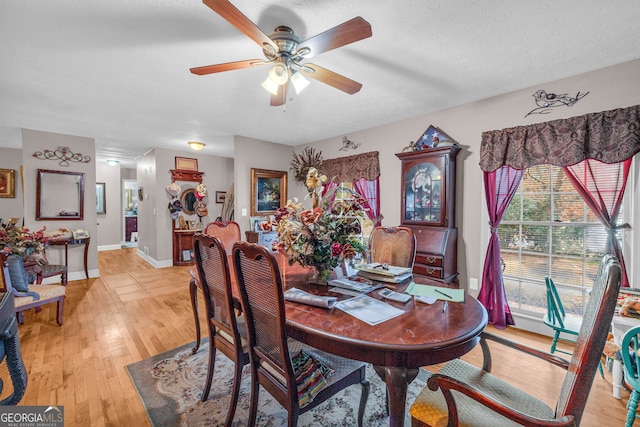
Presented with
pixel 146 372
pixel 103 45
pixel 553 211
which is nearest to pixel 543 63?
pixel 553 211

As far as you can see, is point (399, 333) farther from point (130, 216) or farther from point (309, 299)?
point (130, 216)

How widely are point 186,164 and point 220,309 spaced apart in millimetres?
4844

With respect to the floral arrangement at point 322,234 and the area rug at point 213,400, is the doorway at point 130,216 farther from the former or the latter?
the floral arrangement at point 322,234

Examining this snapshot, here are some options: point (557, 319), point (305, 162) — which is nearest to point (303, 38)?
point (557, 319)

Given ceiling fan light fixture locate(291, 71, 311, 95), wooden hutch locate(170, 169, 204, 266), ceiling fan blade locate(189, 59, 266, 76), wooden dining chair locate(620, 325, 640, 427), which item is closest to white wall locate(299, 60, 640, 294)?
wooden dining chair locate(620, 325, 640, 427)

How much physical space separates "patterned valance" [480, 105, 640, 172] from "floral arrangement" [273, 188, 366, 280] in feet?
6.42

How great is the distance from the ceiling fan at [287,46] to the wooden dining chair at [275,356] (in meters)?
1.09

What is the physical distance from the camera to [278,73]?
174cm

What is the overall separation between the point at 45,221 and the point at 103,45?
3.79 metres

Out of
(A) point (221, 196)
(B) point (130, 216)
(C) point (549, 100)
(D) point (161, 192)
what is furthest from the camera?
(B) point (130, 216)

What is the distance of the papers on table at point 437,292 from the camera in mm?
1462

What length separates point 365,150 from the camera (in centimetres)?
411

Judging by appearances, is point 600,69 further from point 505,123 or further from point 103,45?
point 103,45

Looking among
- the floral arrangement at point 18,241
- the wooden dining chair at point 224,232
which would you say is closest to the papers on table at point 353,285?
the wooden dining chair at point 224,232
